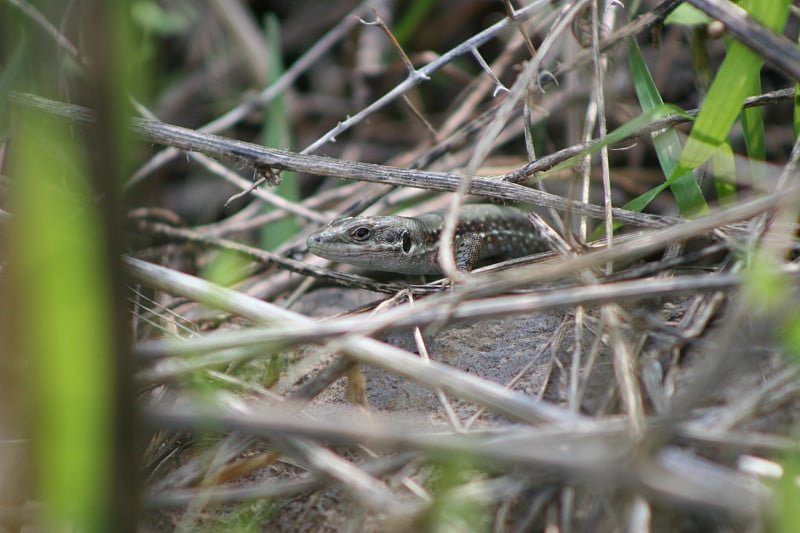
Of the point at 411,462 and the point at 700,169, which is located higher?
the point at 700,169

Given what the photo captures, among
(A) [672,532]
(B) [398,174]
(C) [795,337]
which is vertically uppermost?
(B) [398,174]

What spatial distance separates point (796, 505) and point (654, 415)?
481 millimetres

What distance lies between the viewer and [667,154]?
246 cm

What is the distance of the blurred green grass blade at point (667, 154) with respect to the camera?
2.33 metres

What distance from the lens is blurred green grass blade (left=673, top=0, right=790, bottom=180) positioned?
82.4 inches

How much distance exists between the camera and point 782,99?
2.32 metres

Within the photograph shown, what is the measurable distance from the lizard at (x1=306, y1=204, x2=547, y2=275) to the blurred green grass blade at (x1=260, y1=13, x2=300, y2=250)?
0.83 meters

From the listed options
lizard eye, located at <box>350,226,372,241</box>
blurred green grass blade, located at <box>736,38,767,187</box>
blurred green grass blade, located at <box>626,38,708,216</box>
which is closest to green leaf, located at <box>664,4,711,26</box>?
blurred green grass blade, located at <box>626,38,708,216</box>

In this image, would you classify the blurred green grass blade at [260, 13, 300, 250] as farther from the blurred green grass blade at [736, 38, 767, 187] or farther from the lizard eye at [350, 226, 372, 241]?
the blurred green grass blade at [736, 38, 767, 187]

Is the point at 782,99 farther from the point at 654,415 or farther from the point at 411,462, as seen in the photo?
the point at 411,462

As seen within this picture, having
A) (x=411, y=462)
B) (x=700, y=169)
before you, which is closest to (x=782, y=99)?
(x=700, y=169)

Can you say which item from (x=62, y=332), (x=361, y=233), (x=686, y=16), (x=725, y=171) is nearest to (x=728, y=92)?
(x=725, y=171)

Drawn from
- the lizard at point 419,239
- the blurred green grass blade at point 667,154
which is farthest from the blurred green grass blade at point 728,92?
the lizard at point 419,239

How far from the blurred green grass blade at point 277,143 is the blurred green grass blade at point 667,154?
1877 mm
